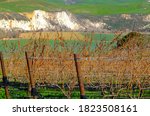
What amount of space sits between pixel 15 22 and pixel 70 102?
94.2 metres

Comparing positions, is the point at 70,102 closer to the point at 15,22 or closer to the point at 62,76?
the point at 62,76

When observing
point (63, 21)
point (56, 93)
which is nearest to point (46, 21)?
point (63, 21)

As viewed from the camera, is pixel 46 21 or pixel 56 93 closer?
pixel 56 93

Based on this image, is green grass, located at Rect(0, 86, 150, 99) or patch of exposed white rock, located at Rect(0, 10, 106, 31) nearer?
green grass, located at Rect(0, 86, 150, 99)

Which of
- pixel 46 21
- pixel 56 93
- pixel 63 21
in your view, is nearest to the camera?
pixel 56 93

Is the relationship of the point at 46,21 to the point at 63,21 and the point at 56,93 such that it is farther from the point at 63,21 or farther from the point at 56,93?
the point at 56,93

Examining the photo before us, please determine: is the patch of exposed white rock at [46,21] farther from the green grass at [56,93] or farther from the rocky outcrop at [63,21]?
the green grass at [56,93]

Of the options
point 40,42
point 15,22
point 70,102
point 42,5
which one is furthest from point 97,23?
point 70,102

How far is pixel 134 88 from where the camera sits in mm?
14086

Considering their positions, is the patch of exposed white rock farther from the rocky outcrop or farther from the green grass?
the green grass

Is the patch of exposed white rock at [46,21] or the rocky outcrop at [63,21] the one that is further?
the patch of exposed white rock at [46,21]

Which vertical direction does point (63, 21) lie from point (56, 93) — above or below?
below

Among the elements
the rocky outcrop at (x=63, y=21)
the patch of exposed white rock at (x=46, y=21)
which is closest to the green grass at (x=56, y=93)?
the rocky outcrop at (x=63, y=21)

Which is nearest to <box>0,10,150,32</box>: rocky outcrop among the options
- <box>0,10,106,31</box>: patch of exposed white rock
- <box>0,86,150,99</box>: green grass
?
<box>0,10,106,31</box>: patch of exposed white rock
